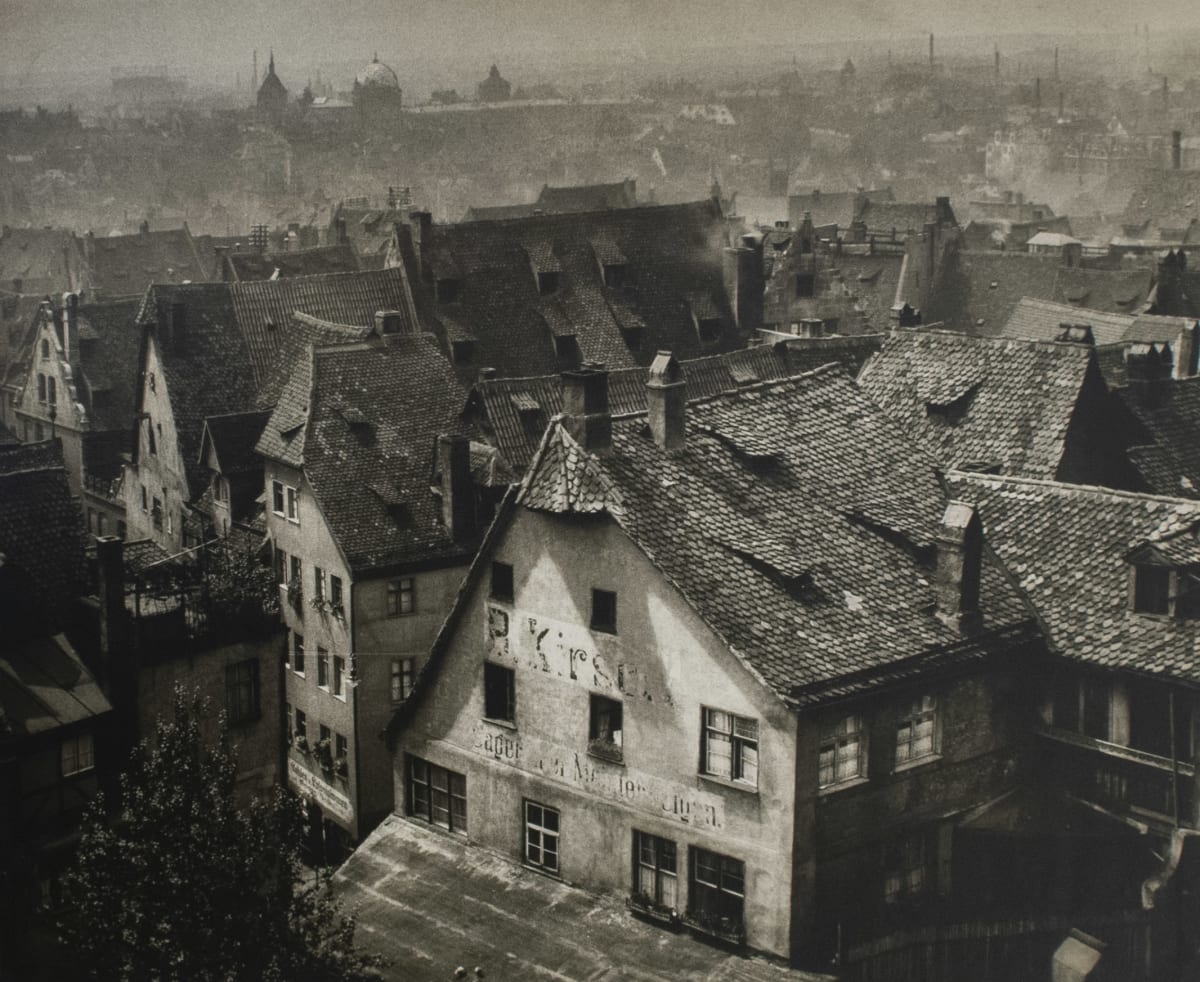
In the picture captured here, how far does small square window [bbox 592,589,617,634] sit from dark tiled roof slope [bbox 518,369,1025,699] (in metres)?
1.46

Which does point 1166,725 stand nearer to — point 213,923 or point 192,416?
point 213,923

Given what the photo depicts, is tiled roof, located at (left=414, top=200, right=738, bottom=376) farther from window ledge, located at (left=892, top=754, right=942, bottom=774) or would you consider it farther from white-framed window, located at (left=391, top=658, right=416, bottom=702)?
window ledge, located at (left=892, top=754, right=942, bottom=774)

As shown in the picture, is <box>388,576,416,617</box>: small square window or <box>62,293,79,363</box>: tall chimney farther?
<box>62,293,79,363</box>: tall chimney

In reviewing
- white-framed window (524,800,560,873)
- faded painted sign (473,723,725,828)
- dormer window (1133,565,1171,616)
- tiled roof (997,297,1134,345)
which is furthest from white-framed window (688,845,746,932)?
tiled roof (997,297,1134,345)

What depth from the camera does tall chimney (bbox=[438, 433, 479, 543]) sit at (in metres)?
42.7

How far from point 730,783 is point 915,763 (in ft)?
12.3

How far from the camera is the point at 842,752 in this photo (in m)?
29.6

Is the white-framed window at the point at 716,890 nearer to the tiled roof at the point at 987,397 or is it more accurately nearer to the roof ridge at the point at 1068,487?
the roof ridge at the point at 1068,487

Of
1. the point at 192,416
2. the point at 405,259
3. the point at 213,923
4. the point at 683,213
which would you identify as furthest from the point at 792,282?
the point at 213,923

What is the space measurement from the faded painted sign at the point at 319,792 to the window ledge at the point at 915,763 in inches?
695

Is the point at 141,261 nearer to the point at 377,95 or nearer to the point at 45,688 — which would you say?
the point at 377,95

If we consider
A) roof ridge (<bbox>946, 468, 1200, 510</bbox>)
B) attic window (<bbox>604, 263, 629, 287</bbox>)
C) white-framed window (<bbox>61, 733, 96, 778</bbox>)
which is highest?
attic window (<bbox>604, 263, 629, 287</bbox>)

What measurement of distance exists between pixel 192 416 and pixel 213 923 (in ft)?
96.7

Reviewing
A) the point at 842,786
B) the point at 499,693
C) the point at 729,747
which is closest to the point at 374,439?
the point at 499,693
